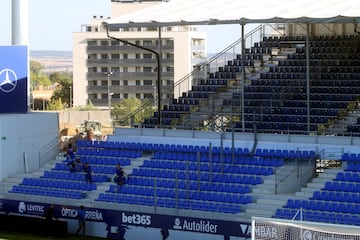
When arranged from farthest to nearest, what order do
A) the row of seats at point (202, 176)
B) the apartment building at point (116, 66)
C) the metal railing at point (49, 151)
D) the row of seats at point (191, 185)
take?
the apartment building at point (116, 66) < the metal railing at point (49, 151) < the row of seats at point (202, 176) < the row of seats at point (191, 185)

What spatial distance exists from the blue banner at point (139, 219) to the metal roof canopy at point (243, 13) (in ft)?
19.8

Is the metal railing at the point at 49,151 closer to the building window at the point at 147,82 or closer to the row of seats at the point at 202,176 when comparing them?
the row of seats at the point at 202,176

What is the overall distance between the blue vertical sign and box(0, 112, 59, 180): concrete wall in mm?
600

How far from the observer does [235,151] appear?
27.0m

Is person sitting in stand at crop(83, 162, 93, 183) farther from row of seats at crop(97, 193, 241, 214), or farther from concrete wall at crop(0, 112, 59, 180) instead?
concrete wall at crop(0, 112, 59, 180)

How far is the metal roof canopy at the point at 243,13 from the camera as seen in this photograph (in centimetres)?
2491

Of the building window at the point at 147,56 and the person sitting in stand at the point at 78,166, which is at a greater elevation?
the building window at the point at 147,56

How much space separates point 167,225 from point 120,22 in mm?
7411

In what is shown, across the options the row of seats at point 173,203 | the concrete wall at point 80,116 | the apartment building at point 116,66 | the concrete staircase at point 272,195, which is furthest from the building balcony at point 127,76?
the concrete staircase at point 272,195

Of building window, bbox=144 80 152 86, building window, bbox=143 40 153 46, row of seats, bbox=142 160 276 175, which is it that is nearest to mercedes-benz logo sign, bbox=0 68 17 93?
row of seats, bbox=142 160 276 175

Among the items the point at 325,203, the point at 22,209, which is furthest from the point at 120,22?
the point at 325,203

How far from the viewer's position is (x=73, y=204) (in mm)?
26750

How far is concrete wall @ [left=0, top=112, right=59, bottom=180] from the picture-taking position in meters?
29.6

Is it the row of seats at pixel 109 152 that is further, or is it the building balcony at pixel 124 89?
the building balcony at pixel 124 89
